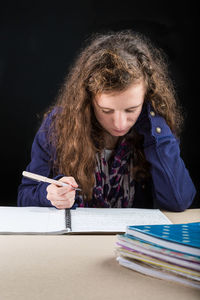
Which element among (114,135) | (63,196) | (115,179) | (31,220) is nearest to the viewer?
(31,220)

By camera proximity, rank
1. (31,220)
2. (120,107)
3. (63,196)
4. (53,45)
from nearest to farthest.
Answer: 1. (31,220)
2. (63,196)
3. (120,107)
4. (53,45)

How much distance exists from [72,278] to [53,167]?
0.89 m

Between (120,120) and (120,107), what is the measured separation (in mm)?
44

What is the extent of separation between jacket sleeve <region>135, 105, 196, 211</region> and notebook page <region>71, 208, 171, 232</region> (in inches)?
7.9

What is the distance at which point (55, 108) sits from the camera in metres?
1.66

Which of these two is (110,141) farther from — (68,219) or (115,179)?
(68,219)

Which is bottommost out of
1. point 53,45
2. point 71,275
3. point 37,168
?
point 71,275

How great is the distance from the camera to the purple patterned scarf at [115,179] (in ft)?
5.15

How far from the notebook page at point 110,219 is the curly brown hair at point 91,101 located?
0.32 m

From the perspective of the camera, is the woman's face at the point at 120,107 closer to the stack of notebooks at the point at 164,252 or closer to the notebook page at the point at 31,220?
the notebook page at the point at 31,220

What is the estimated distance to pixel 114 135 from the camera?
147 centimetres

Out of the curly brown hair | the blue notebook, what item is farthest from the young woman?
the blue notebook

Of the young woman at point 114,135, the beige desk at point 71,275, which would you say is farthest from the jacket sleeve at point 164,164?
the beige desk at point 71,275

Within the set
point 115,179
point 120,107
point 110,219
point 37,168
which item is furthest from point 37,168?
point 110,219
